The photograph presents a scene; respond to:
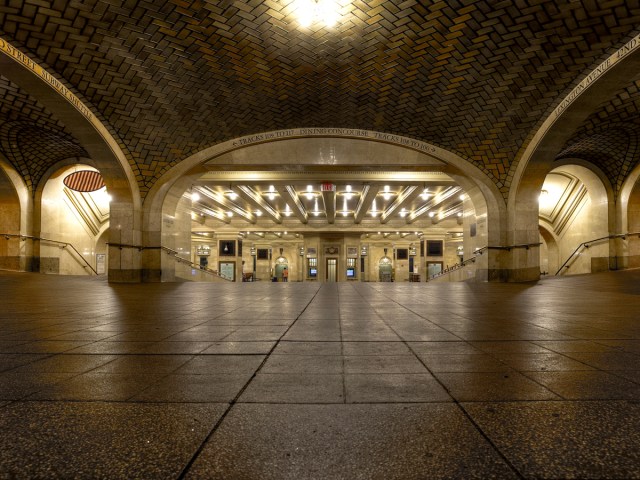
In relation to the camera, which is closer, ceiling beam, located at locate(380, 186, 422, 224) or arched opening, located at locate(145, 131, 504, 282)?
arched opening, located at locate(145, 131, 504, 282)

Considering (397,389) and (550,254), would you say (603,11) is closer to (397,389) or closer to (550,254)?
(397,389)

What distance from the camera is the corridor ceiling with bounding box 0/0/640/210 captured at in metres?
6.53

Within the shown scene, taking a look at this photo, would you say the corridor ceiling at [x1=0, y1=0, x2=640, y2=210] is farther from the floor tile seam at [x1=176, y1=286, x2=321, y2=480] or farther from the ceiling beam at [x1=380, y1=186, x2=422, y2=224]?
the floor tile seam at [x1=176, y1=286, x2=321, y2=480]

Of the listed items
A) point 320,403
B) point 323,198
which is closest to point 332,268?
point 323,198

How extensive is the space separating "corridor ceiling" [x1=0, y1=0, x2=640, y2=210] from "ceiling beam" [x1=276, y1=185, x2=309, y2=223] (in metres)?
4.99

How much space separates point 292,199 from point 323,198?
1640mm

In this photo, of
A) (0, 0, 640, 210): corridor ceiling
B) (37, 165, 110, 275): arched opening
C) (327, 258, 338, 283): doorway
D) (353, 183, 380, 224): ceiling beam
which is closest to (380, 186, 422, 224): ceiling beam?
(353, 183, 380, 224): ceiling beam

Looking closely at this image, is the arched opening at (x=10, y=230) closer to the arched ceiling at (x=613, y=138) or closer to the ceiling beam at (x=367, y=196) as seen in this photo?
the ceiling beam at (x=367, y=196)

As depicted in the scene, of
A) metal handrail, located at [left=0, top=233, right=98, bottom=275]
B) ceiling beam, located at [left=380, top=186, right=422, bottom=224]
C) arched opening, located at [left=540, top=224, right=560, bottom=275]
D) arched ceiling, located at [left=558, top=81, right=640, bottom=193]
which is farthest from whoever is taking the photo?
arched opening, located at [left=540, top=224, right=560, bottom=275]

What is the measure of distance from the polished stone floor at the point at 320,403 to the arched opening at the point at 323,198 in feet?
30.5

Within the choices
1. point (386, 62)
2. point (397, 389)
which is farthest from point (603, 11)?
point (397, 389)

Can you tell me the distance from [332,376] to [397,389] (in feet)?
1.21

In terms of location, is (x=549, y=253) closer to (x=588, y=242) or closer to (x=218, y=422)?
(x=588, y=242)

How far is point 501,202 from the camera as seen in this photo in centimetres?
1138
